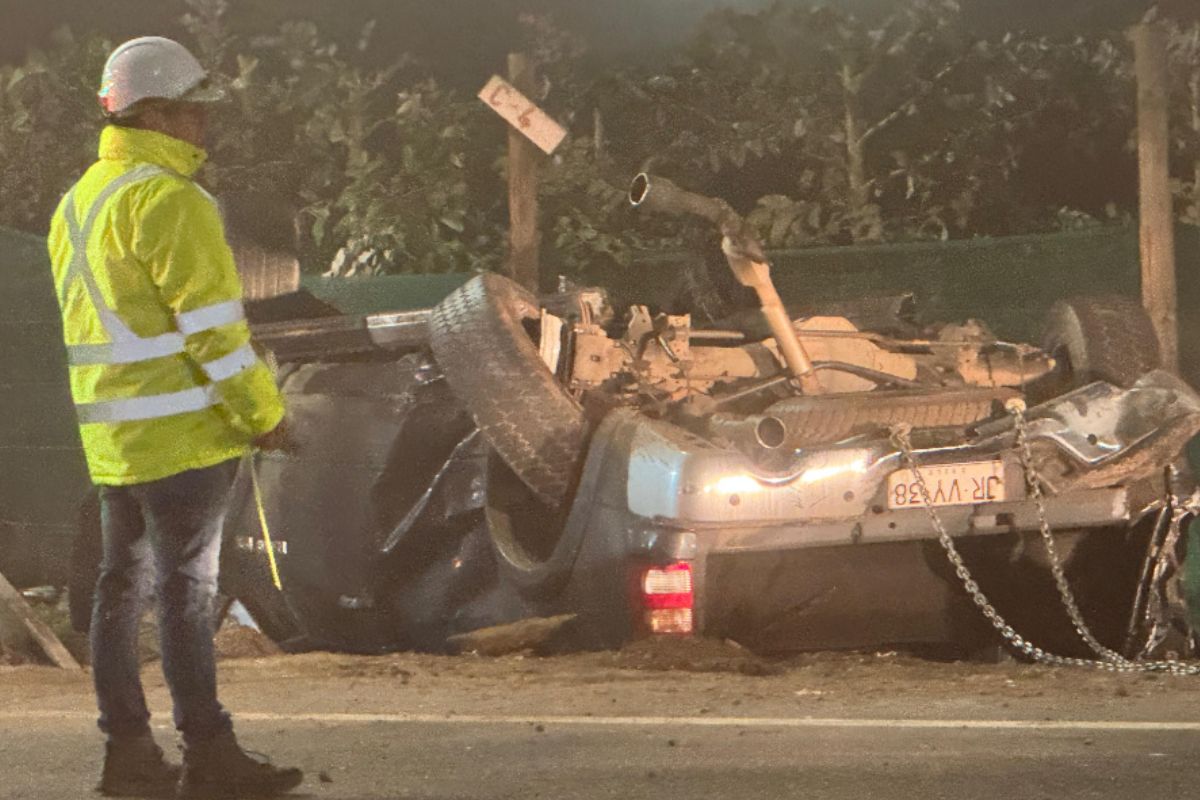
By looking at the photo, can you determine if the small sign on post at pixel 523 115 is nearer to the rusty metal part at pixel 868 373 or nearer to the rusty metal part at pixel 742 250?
the rusty metal part at pixel 742 250

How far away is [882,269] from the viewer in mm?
10594

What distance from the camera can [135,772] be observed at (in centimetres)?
486

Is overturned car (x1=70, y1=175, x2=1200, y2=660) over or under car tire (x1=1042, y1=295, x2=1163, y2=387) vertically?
under

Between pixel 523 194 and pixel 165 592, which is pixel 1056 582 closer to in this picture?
pixel 165 592

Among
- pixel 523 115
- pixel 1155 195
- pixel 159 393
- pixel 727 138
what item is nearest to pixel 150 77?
pixel 159 393

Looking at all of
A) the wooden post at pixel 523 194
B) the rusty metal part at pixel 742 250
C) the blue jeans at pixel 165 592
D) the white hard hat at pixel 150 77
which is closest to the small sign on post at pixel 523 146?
the wooden post at pixel 523 194

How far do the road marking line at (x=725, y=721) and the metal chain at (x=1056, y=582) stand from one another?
0.90 meters

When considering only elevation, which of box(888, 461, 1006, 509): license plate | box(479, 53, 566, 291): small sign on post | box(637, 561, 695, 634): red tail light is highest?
box(479, 53, 566, 291): small sign on post

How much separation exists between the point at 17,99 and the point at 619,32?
16.5ft

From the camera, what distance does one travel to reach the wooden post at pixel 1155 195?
9609mm

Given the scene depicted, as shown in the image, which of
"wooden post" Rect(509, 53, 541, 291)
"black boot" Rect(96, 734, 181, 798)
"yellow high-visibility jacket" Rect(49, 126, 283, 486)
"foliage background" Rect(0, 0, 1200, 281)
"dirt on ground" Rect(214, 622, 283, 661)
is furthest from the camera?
"foliage background" Rect(0, 0, 1200, 281)

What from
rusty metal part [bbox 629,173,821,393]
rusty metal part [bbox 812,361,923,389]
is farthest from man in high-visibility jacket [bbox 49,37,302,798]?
rusty metal part [bbox 812,361,923,389]

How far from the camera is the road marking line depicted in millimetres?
5688

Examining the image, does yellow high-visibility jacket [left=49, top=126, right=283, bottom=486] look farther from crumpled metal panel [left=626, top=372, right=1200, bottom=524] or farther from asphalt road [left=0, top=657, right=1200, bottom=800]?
crumpled metal panel [left=626, top=372, right=1200, bottom=524]
